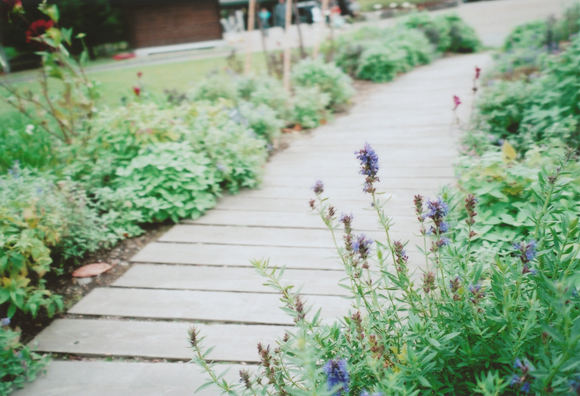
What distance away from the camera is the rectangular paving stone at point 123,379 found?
6.10ft

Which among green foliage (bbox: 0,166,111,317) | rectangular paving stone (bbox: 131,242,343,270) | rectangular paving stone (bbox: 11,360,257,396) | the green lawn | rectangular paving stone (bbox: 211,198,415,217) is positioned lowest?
rectangular paving stone (bbox: 11,360,257,396)

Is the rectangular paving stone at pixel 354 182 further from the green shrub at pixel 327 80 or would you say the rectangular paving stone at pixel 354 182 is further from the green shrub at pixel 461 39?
the green shrub at pixel 461 39

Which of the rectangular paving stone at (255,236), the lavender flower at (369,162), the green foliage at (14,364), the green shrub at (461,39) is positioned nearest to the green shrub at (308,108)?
the rectangular paving stone at (255,236)

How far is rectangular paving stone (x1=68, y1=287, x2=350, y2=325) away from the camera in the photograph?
2.25 meters

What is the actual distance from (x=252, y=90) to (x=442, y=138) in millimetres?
2566

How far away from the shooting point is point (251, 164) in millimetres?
3816

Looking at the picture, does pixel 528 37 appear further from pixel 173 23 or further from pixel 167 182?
pixel 173 23

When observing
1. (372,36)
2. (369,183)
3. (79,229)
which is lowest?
(79,229)

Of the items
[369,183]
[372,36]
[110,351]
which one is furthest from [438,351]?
[372,36]

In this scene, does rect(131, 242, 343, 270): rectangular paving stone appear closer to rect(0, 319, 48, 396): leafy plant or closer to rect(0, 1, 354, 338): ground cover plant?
rect(0, 1, 354, 338): ground cover plant

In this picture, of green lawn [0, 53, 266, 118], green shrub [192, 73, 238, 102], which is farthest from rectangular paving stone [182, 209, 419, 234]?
green lawn [0, 53, 266, 118]

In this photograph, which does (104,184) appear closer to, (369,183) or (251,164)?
(251,164)

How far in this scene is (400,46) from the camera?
905 cm

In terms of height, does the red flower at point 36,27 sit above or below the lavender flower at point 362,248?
above
